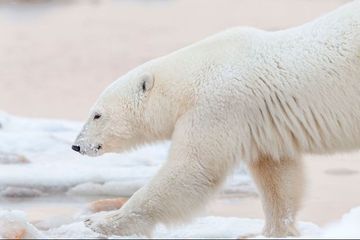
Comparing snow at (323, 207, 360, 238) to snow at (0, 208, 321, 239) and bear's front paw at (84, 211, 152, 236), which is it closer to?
snow at (0, 208, 321, 239)

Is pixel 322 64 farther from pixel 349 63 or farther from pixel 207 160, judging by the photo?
pixel 207 160

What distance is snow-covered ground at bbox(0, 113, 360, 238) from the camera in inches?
229

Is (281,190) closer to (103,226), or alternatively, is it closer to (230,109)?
(230,109)

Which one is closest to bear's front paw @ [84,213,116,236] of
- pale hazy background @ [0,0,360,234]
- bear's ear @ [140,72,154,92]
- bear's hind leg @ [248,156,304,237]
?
bear's ear @ [140,72,154,92]

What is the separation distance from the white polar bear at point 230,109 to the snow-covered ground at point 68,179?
1.46 feet

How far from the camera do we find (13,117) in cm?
999

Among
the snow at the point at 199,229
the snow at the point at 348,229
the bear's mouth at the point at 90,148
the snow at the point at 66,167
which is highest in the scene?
the bear's mouth at the point at 90,148

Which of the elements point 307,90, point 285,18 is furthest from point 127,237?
point 285,18

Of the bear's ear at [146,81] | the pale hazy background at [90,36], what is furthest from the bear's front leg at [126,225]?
the pale hazy background at [90,36]

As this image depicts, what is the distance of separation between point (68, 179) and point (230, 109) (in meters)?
2.61

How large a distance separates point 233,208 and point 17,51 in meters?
7.17

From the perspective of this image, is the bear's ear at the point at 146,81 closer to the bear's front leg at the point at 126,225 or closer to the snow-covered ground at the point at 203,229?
the bear's front leg at the point at 126,225

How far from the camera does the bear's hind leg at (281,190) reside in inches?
234

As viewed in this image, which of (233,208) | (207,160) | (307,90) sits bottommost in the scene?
(233,208)
